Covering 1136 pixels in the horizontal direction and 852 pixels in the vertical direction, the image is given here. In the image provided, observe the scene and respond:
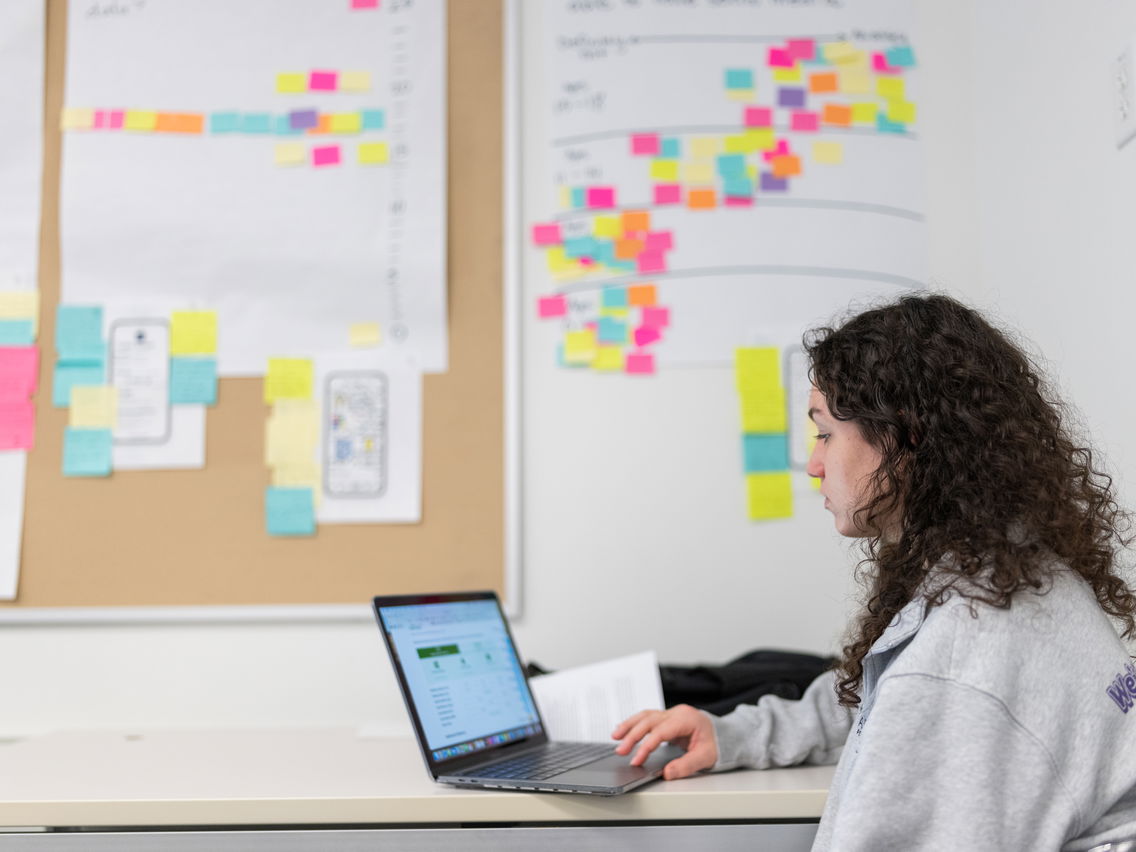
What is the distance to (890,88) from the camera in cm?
186

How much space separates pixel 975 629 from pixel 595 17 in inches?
55.1

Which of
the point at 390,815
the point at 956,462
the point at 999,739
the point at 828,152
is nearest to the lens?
the point at 999,739

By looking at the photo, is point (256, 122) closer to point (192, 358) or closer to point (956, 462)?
point (192, 358)

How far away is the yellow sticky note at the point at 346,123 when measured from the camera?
5.90ft

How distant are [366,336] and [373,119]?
15.6 inches

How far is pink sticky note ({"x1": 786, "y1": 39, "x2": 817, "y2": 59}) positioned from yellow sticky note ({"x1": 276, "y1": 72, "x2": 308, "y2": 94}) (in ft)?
2.91

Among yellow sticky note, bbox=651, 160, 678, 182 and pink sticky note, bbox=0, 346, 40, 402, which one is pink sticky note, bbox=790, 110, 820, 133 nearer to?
yellow sticky note, bbox=651, 160, 678, 182

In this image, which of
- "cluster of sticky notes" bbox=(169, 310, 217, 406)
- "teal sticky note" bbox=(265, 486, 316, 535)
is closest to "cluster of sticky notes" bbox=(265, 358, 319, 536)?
"teal sticky note" bbox=(265, 486, 316, 535)

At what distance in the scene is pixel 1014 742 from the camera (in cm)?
81

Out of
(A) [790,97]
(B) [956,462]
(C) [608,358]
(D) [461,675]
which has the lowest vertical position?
(D) [461,675]

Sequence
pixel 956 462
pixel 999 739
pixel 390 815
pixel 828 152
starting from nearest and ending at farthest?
pixel 999 739, pixel 956 462, pixel 390 815, pixel 828 152

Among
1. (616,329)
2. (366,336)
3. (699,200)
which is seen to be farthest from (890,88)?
(366,336)

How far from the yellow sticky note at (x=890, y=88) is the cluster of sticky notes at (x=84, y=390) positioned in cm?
147

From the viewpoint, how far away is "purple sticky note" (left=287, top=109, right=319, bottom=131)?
1.80 metres
